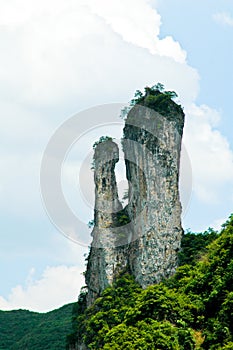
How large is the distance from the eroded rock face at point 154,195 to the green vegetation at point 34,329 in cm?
1432

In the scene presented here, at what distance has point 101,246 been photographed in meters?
31.6

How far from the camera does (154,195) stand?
1166 inches

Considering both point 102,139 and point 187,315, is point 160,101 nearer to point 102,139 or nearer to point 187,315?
point 102,139

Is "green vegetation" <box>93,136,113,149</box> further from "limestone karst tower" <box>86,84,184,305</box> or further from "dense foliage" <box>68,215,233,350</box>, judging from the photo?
"dense foliage" <box>68,215,233,350</box>

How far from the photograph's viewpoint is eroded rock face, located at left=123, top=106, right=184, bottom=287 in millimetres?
28875

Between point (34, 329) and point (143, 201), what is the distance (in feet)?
70.0

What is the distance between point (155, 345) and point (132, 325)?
2299mm

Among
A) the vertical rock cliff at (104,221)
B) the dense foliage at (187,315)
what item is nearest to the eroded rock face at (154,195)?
the vertical rock cliff at (104,221)

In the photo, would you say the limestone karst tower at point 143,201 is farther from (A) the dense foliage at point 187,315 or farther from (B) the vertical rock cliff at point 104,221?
(A) the dense foliage at point 187,315

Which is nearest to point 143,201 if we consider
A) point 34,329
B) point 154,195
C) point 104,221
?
point 154,195

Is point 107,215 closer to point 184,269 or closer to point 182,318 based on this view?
point 184,269

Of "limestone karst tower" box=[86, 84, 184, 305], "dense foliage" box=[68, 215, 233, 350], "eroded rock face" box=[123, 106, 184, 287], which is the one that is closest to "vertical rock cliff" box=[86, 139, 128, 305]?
"limestone karst tower" box=[86, 84, 184, 305]

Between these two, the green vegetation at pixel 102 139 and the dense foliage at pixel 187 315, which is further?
the green vegetation at pixel 102 139

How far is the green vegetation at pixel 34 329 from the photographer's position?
42062mm
